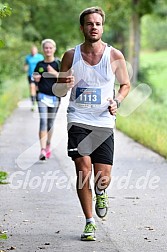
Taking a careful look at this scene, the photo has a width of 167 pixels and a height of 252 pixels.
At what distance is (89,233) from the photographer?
7586mm

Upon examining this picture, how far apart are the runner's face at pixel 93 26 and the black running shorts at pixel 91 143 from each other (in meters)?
0.84

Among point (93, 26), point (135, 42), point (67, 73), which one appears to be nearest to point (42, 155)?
point (67, 73)

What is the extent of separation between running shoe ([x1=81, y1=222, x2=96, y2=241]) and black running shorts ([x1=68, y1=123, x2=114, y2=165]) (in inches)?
24.2

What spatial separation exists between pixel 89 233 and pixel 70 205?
1.97 metres

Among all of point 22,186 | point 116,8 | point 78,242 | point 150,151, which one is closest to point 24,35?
point 116,8

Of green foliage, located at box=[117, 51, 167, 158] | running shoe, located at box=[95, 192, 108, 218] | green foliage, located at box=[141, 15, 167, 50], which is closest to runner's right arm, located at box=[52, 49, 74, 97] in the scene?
running shoe, located at box=[95, 192, 108, 218]

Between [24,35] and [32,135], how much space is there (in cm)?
3502

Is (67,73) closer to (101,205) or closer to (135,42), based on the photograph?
(101,205)

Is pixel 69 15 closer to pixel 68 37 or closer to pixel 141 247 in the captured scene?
pixel 68 37

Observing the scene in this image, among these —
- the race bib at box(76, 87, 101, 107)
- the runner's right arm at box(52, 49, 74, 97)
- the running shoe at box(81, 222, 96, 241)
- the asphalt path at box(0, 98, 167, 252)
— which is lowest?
the asphalt path at box(0, 98, 167, 252)

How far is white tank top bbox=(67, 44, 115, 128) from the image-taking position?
25.2 ft

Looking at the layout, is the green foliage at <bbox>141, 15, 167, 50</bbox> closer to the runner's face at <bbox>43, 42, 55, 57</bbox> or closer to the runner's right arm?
the runner's face at <bbox>43, 42, 55, 57</bbox>

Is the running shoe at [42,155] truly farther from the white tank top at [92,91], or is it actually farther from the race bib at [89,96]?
the race bib at [89,96]

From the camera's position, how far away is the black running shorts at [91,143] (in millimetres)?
7680
